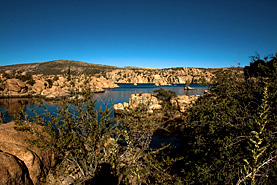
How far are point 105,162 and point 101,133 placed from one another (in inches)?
42.5

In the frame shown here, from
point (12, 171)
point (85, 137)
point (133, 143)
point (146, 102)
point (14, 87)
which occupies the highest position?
point (146, 102)

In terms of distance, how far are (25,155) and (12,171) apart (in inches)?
37.6

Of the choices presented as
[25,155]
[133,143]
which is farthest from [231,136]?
[25,155]

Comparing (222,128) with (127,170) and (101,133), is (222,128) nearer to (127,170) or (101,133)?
(127,170)

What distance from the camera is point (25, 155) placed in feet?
18.7

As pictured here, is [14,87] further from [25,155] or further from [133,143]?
[133,143]

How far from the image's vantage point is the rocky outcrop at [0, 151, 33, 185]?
14.9 ft

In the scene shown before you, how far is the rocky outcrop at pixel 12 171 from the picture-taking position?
4.55 metres

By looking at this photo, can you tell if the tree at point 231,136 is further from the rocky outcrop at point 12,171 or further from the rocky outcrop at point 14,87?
the rocky outcrop at point 14,87

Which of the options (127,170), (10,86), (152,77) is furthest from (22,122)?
(152,77)

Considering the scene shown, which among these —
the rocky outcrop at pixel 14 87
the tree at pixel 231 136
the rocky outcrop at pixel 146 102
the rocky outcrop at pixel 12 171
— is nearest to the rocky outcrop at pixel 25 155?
the rocky outcrop at pixel 12 171

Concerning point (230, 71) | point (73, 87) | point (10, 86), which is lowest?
point (10, 86)

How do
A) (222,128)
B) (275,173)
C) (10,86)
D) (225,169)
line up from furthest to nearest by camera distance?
(10,86) < (222,128) < (225,169) < (275,173)

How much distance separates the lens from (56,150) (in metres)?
4.76
